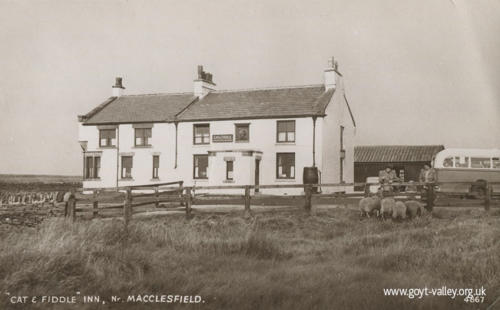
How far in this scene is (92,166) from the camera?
26.3 metres

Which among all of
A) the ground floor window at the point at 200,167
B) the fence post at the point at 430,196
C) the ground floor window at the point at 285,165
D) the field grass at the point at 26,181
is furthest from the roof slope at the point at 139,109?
the fence post at the point at 430,196

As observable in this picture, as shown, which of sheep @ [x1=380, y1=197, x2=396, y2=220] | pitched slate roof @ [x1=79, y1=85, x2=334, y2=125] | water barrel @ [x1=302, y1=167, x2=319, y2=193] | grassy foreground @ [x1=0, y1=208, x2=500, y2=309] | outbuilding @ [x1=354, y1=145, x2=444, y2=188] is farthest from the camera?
outbuilding @ [x1=354, y1=145, x2=444, y2=188]

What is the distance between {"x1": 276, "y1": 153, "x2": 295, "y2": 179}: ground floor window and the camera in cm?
2309

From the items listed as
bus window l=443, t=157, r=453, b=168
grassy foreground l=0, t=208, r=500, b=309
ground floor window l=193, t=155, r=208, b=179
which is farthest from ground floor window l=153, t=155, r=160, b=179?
grassy foreground l=0, t=208, r=500, b=309

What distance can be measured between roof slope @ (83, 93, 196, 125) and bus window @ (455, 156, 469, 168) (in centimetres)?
1275

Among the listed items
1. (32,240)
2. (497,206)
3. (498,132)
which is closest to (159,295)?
(32,240)

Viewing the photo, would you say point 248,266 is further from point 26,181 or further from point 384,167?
point 384,167

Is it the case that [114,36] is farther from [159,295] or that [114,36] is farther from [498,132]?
[498,132]

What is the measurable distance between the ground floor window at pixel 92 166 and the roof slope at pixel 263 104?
197 inches

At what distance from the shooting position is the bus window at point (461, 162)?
18.4 m

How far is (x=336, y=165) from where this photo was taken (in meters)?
24.1

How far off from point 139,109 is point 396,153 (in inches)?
606

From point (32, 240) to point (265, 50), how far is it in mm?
4174

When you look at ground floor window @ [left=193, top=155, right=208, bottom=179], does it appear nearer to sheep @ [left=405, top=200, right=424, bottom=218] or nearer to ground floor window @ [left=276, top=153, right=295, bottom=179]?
ground floor window @ [left=276, top=153, right=295, bottom=179]
